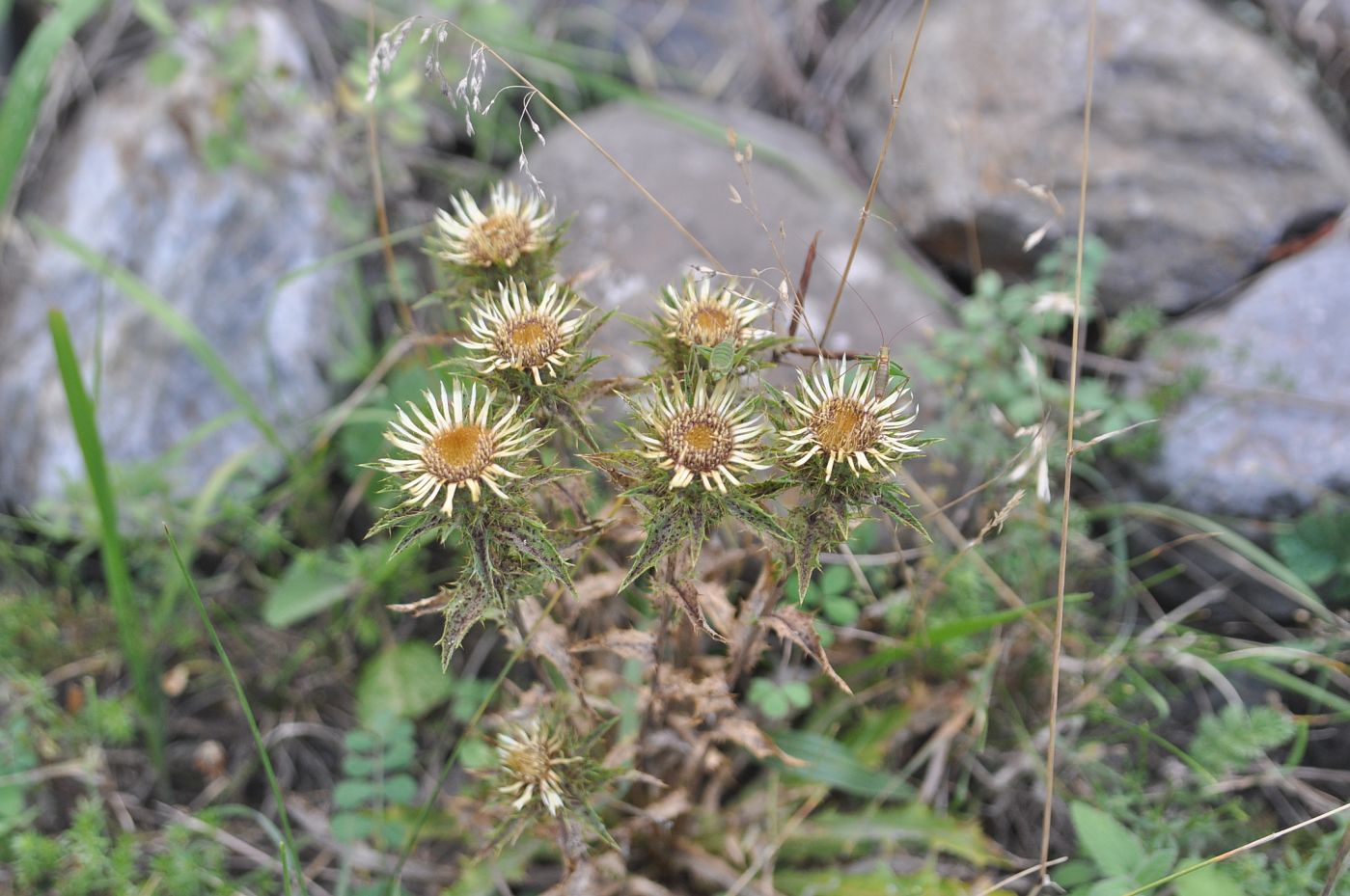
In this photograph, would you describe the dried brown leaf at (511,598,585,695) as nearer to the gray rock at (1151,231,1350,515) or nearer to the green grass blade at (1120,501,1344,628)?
the green grass blade at (1120,501,1344,628)

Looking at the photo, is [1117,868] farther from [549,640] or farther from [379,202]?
[379,202]

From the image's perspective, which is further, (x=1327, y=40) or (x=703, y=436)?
(x=1327, y=40)

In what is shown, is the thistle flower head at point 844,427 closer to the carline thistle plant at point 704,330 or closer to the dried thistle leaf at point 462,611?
the carline thistle plant at point 704,330

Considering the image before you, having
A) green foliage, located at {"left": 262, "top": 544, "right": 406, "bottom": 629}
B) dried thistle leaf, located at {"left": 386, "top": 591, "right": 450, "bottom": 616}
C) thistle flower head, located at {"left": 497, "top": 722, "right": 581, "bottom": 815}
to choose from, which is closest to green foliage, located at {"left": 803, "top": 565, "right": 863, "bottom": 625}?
thistle flower head, located at {"left": 497, "top": 722, "right": 581, "bottom": 815}

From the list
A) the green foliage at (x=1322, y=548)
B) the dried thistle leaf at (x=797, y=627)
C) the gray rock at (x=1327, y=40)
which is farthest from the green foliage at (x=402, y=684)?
the gray rock at (x=1327, y=40)

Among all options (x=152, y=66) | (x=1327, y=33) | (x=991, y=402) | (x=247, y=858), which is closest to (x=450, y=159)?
(x=152, y=66)

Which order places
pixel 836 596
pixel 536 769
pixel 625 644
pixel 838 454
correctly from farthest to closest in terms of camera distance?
pixel 836 596 < pixel 625 644 < pixel 536 769 < pixel 838 454

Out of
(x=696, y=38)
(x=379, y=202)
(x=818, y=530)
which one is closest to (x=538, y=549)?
(x=818, y=530)
